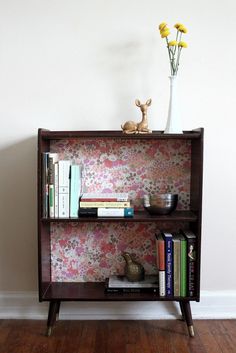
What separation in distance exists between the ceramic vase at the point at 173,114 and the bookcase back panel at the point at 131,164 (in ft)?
Result: 0.59

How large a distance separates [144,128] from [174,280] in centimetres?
81

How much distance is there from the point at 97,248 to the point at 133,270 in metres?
0.26

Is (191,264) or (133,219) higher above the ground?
(133,219)

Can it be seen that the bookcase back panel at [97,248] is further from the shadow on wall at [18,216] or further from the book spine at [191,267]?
the book spine at [191,267]

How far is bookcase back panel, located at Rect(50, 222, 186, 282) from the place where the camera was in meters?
2.03

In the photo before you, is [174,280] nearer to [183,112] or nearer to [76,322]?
[76,322]

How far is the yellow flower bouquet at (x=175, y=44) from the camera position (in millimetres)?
1770

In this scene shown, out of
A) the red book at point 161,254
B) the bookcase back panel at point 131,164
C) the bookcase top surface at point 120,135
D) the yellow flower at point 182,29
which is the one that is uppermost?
the yellow flower at point 182,29

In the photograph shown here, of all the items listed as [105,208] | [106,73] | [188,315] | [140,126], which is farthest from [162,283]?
[106,73]

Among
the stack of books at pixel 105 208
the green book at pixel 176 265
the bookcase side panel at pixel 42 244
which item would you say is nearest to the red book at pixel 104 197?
the stack of books at pixel 105 208

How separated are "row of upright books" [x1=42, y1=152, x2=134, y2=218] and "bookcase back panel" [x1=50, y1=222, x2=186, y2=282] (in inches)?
10.2

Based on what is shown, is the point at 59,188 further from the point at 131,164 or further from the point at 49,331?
the point at 49,331

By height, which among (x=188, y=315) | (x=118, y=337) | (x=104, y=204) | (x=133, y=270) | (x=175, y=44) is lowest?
(x=118, y=337)

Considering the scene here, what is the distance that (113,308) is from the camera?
2.05m
